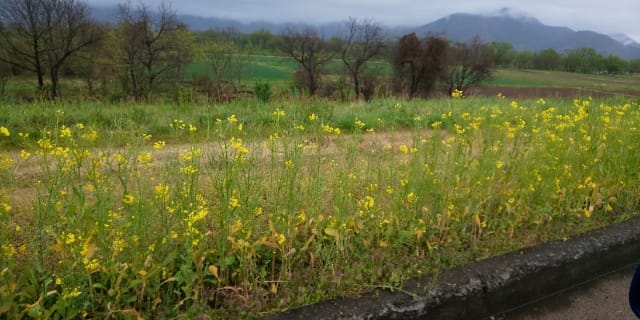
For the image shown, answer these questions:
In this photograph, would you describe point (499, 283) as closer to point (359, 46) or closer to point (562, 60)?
point (359, 46)

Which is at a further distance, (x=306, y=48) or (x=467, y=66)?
(x=467, y=66)

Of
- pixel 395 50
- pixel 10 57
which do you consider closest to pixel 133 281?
pixel 10 57

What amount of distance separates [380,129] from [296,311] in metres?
4.90

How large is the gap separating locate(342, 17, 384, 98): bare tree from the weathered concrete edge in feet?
128

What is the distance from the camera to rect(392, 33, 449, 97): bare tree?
137 ft

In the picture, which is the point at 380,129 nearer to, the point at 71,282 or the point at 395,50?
the point at 71,282

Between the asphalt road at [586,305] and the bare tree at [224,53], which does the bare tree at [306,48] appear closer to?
the bare tree at [224,53]

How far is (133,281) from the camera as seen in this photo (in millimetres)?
2043

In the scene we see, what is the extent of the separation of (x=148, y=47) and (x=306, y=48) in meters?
17.8

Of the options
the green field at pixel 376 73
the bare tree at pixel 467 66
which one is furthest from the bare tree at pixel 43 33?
the bare tree at pixel 467 66

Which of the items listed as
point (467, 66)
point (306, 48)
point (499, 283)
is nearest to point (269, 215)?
point (499, 283)

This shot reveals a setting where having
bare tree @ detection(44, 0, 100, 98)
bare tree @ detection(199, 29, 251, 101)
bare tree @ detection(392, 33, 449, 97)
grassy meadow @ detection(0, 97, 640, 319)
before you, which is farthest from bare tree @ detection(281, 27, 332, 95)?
grassy meadow @ detection(0, 97, 640, 319)

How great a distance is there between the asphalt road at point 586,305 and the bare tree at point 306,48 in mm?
38930

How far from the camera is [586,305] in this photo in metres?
2.91
